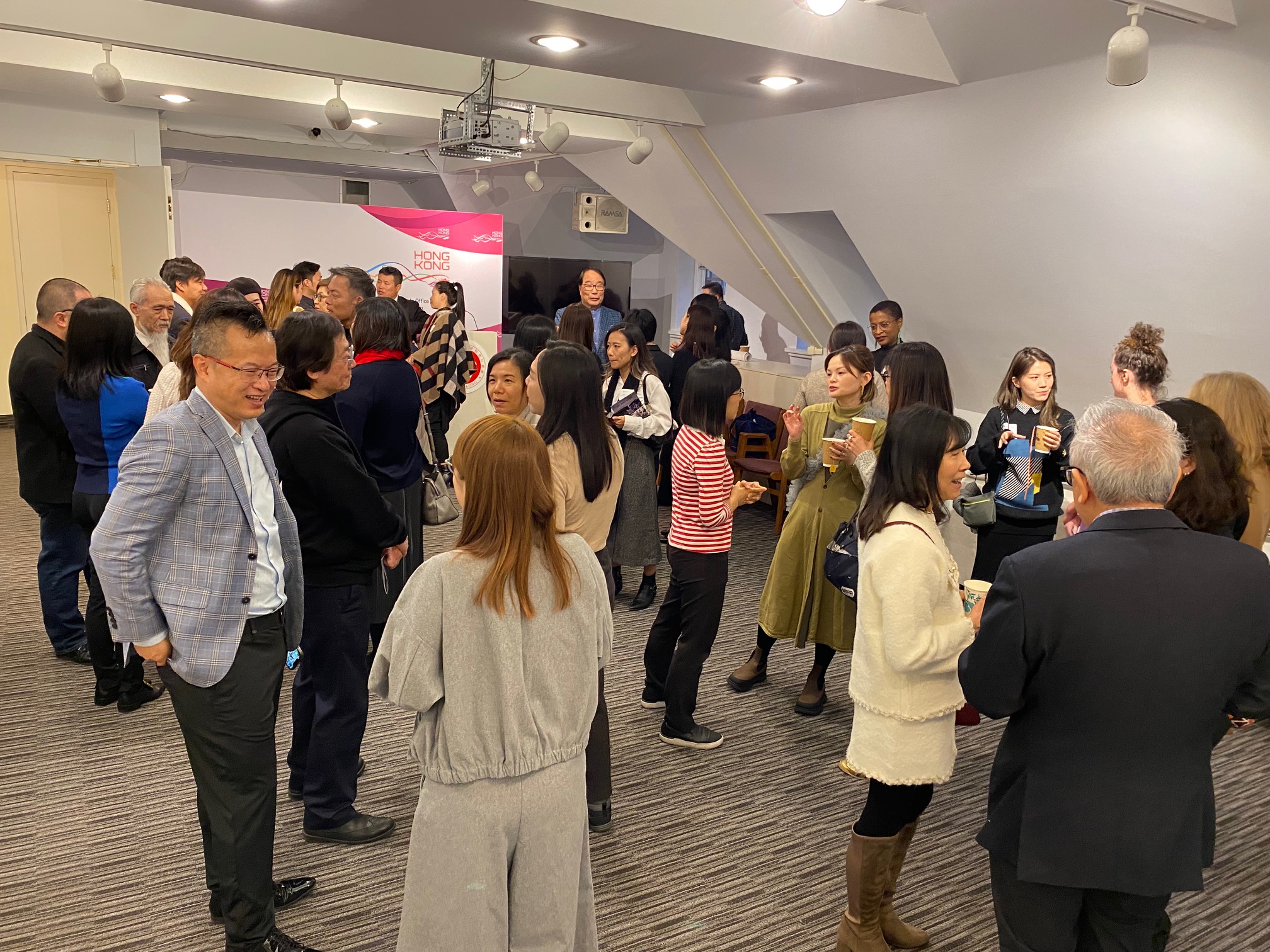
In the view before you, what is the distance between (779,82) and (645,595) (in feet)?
9.24

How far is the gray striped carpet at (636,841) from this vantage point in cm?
256

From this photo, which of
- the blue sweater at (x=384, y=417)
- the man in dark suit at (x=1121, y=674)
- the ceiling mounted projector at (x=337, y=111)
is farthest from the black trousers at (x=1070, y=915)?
the ceiling mounted projector at (x=337, y=111)

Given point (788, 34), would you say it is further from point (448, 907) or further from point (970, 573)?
point (448, 907)

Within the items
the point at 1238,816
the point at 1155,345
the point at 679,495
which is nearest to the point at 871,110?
the point at 1155,345

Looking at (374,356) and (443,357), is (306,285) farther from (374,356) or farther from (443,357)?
(374,356)

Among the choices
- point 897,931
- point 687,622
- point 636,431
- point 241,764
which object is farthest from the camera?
point 636,431

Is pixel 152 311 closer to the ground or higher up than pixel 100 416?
higher up

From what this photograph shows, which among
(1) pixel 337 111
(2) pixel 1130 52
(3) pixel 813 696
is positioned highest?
(1) pixel 337 111

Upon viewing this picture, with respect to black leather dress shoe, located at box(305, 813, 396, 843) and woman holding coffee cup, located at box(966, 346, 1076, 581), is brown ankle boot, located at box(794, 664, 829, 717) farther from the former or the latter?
black leather dress shoe, located at box(305, 813, 396, 843)

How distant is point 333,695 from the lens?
2.78 m

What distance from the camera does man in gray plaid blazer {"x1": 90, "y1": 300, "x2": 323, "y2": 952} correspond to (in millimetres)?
1965

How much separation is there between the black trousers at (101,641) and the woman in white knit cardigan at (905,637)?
111 inches

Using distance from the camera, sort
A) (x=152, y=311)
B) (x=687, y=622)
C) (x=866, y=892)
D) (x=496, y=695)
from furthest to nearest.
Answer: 1. (x=152, y=311)
2. (x=687, y=622)
3. (x=866, y=892)
4. (x=496, y=695)

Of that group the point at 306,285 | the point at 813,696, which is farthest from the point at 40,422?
the point at 813,696
